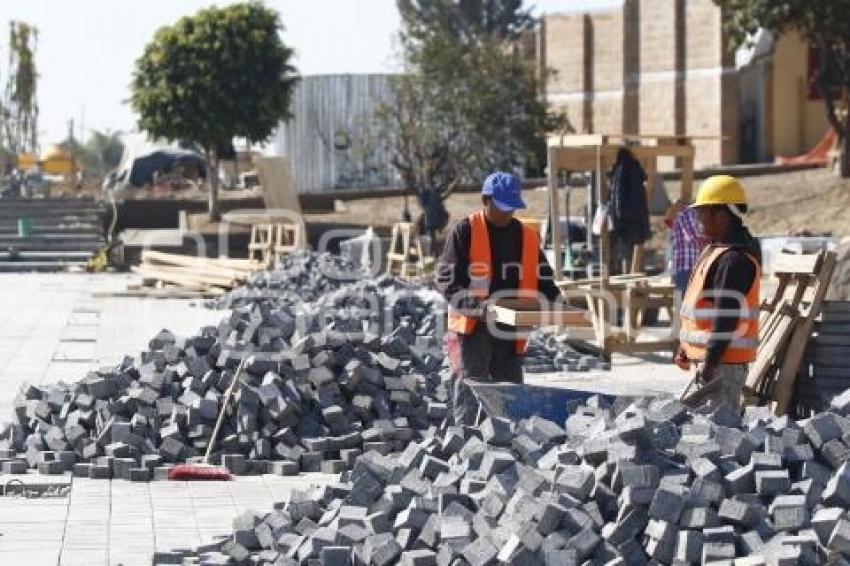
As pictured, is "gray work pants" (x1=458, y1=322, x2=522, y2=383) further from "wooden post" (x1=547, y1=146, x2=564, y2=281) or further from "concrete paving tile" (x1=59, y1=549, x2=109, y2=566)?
"wooden post" (x1=547, y1=146, x2=564, y2=281)

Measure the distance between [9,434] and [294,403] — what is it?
1.70 m

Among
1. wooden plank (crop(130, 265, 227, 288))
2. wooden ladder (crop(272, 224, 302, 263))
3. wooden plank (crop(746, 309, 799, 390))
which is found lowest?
wooden plank (crop(130, 265, 227, 288))

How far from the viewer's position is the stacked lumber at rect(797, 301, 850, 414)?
1127cm

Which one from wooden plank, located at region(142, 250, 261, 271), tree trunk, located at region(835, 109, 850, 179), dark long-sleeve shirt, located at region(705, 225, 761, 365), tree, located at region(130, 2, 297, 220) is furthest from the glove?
tree, located at region(130, 2, 297, 220)

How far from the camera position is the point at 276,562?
25.0 ft

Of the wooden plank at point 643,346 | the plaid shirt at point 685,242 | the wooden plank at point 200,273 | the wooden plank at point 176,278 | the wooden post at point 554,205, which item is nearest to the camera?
the plaid shirt at point 685,242

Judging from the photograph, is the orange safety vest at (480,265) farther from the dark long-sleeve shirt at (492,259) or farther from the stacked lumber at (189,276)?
the stacked lumber at (189,276)

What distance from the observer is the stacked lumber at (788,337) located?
37.0 ft

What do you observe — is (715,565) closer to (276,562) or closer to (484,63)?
(276,562)

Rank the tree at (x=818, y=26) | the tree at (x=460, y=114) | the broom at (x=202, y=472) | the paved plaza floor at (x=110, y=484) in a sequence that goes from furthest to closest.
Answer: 1. the tree at (x=460, y=114)
2. the tree at (x=818, y=26)
3. the broom at (x=202, y=472)
4. the paved plaza floor at (x=110, y=484)

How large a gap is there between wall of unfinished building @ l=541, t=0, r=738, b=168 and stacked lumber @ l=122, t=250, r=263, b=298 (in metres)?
18.9

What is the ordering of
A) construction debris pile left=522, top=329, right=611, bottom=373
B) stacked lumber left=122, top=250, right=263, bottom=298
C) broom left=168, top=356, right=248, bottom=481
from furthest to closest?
stacked lumber left=122, top=250, right=263, bottom=298 < construction debris pile left=522, top=329, right=611, bottom=373 < broom left=168, top=356, right=248, bottom=481

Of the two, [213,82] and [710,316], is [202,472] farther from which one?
[213,82]

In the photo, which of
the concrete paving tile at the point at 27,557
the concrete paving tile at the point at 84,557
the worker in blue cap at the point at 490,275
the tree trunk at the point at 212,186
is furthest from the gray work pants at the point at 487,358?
the tree trunk at the point at 212,186
